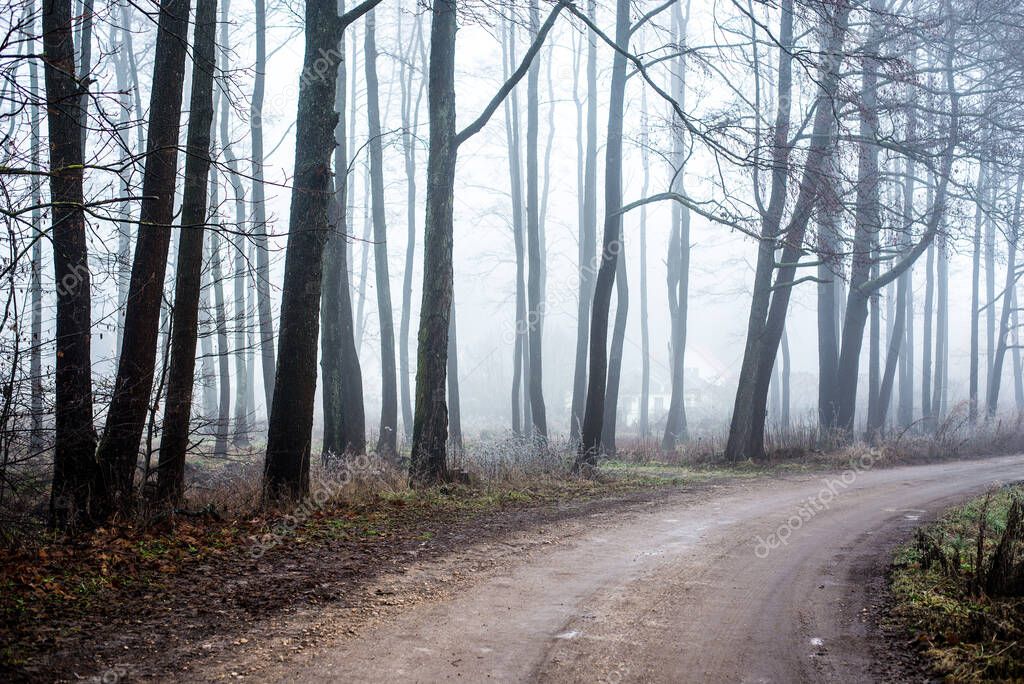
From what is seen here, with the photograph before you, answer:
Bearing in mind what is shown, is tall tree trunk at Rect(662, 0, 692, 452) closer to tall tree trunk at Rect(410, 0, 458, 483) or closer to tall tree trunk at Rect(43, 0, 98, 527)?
tall tree trunk at Rect(410, 0, 458, 483)

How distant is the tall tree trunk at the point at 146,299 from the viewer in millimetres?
8094

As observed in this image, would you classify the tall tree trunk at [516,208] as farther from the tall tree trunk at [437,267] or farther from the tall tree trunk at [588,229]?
the tall tree trunk at [437,267]

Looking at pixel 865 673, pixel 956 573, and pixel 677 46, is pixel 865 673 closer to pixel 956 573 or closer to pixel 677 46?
pixel 956 573

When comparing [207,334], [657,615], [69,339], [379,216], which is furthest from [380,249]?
[657,615]

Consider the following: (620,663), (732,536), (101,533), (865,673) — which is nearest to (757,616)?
(865,673)

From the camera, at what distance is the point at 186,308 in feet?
29.7

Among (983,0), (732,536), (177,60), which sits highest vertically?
(983,0)

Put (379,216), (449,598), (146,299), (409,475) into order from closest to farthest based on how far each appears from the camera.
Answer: (449,598) → (146,299) → (409,475) → (379,216)

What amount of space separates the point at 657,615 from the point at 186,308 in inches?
245

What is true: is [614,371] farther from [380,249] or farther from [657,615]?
[657,615]

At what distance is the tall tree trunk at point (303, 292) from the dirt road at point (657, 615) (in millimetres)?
3426

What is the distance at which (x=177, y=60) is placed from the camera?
28.6 feet

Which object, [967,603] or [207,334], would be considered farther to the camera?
[207,334]

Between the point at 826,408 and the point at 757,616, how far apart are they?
713 inches
